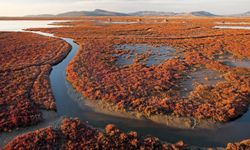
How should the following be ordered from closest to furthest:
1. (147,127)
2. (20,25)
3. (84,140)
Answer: (84,140) → (147,127) → (20,25)

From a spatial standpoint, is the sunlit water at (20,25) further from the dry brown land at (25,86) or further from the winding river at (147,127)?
the winding river at (147,127)

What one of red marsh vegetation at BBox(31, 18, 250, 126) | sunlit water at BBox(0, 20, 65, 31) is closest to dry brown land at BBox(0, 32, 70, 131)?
red marsh vegetation at BBox(31, 18, 250, 126)

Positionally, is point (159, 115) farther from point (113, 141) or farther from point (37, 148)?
point (37, 148)

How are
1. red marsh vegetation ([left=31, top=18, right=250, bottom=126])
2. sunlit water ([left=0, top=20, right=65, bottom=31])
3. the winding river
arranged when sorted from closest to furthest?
the winding river, red marsh vegetation ([left=31, top=18, right=250, bottom=126]), sunlit water ([left=0, top=20, right=65, bottom=31])

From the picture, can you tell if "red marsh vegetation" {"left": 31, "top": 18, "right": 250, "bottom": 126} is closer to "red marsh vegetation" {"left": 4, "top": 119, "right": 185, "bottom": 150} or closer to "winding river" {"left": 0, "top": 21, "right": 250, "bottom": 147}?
"winding river" {"left": 0, "top": 21, "right": 250, "bottom": 147}

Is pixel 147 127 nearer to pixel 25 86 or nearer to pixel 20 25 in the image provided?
pixel 25 86

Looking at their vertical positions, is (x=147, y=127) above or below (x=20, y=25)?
below

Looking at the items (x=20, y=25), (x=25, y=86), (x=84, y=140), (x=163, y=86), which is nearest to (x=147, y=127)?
(x=84, y=140)

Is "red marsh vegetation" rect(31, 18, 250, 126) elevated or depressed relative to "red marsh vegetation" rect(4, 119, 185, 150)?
elevated
